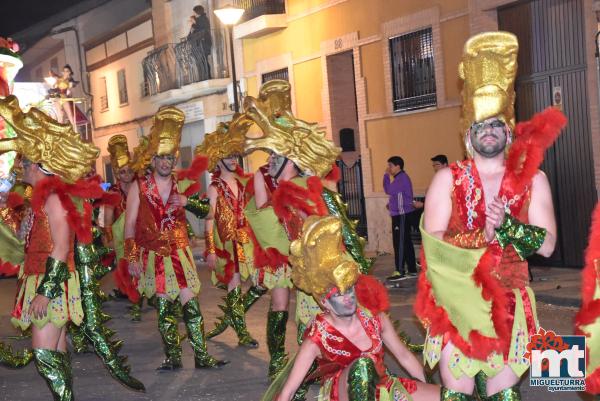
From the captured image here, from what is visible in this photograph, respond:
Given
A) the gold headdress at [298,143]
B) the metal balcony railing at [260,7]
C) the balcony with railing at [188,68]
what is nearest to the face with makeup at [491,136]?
the gold headdress at [298,143]

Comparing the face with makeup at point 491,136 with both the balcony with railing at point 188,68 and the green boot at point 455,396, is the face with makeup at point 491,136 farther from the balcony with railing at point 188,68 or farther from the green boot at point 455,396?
the balcony with railing at point 188,68

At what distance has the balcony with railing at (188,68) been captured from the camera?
92.7 feet

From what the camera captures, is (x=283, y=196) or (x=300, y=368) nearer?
(x=300, y=368)

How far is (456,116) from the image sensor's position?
17656mm

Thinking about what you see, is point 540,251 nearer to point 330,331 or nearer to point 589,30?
point 330,331

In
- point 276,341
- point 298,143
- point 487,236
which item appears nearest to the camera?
point 487,236

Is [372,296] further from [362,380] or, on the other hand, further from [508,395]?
[508,395]

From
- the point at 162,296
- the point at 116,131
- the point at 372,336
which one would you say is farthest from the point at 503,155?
the point at 116,131

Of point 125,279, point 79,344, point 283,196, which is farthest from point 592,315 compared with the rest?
point 79,344

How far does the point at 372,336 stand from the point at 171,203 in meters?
4.10

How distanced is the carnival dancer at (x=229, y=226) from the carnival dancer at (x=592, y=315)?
→ 5.65m

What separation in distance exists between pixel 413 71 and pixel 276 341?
11.3m

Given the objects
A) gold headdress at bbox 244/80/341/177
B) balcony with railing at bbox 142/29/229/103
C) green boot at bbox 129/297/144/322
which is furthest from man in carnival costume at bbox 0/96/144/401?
balcony with railing at bbox 142/29/229/103

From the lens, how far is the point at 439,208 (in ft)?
18.2
